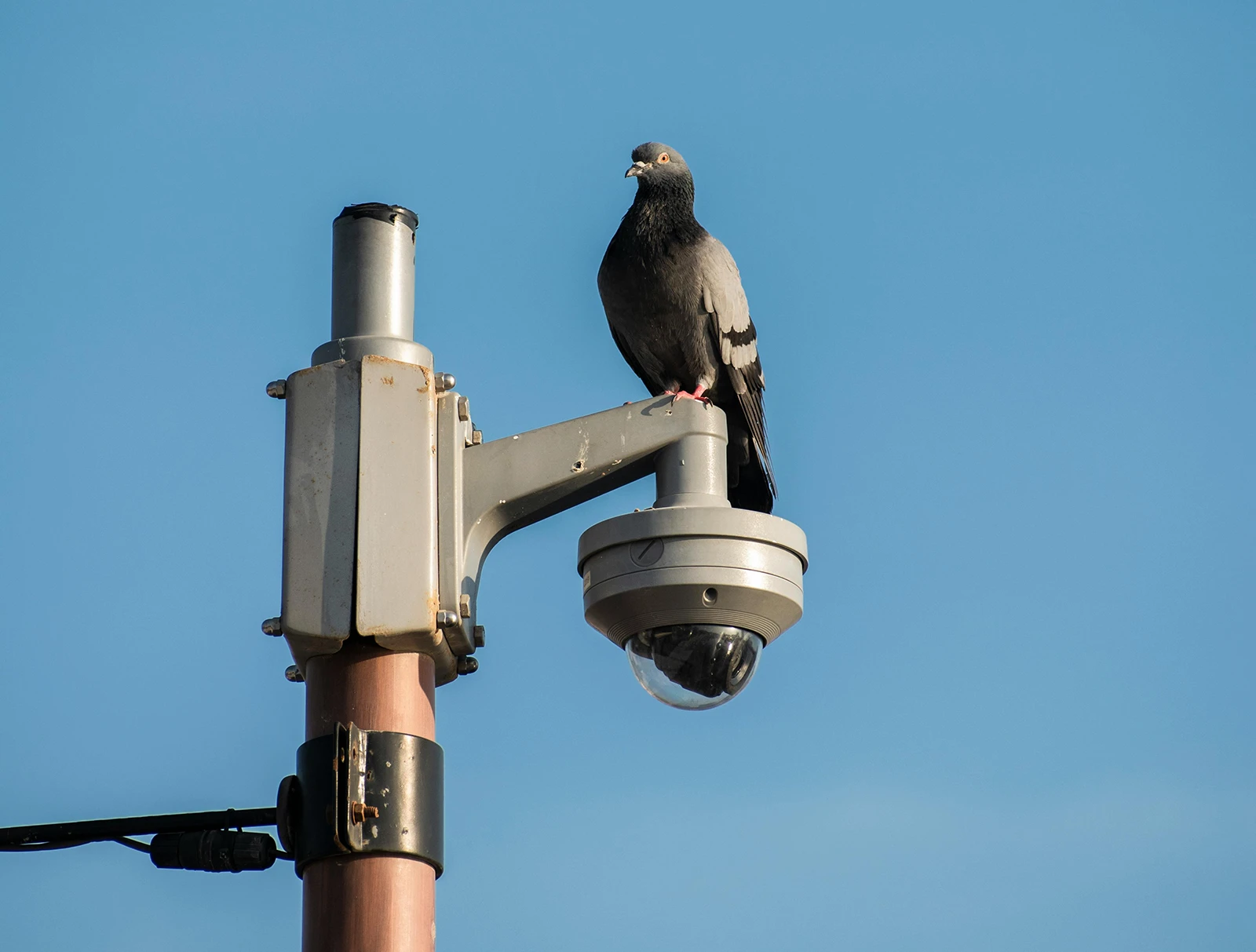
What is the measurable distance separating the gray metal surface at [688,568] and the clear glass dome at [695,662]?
33 millimetres

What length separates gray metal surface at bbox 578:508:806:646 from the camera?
3.20 m

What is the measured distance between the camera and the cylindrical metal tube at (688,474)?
339 centimetres

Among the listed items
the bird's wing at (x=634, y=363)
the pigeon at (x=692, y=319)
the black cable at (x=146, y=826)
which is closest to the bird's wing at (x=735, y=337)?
the pigeon at (x=692, y=319)

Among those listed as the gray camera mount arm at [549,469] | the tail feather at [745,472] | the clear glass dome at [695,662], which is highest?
the tail feather at [745,472]

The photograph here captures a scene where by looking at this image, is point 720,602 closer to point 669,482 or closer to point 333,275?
point 669,482

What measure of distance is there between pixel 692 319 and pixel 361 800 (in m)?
3.58

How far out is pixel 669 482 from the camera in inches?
135

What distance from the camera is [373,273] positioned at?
336cm

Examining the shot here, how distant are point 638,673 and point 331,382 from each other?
905 mm

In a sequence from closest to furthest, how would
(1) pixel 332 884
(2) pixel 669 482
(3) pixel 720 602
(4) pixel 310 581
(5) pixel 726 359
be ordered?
Answer: (1) pixel 332 884, (4) pixel 310 581, (3) pixel 720 602, (2) pixel 669 482, (5) pixel 726 359

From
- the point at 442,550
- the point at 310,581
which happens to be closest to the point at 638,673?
the point at 442,550

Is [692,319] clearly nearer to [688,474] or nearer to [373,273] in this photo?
[688,474]

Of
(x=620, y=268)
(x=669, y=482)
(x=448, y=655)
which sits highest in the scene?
(x=620, y=268)

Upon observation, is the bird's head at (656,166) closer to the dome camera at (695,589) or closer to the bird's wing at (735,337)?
the bird's wing at (735,337)
